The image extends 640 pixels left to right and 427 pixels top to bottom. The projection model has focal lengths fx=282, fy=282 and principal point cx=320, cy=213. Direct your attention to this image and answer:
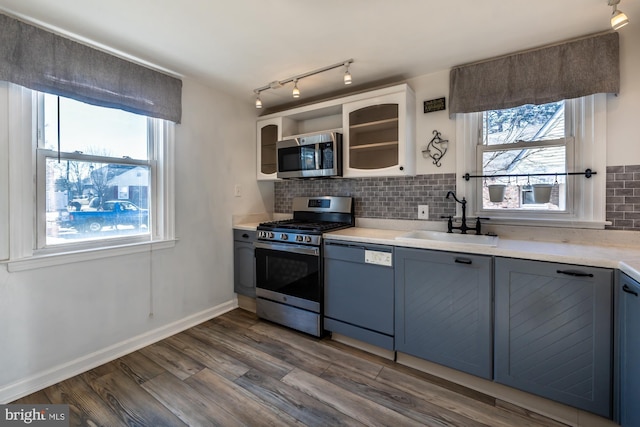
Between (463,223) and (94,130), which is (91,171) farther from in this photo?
(463,223)

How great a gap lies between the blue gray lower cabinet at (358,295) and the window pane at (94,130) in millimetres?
1773

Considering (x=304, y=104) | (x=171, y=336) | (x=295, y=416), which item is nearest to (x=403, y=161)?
(x=304, y=104)

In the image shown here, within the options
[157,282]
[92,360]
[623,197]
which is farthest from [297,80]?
[92,360]

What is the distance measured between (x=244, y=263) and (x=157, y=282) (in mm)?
817

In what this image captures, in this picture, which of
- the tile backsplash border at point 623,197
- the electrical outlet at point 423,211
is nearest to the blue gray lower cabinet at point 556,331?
the tile backsplash border at point 623,197

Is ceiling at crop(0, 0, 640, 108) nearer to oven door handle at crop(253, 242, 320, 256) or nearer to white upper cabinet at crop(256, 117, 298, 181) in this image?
white upper cabinet at crop(256, 117, 298, 181)

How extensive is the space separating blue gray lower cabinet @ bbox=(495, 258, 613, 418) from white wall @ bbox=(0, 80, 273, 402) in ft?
8.02

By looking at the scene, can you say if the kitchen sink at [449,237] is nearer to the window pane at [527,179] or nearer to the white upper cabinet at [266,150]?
the window pane at [527,179]

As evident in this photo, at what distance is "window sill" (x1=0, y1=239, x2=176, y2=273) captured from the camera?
1.71m

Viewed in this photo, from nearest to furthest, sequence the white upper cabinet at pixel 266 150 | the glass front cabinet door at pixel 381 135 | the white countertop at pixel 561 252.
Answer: the white countertop at pixel 561 252 < the glass front cabinet door at pixel 381 135 < the white upper cabinet at pixel 266 150

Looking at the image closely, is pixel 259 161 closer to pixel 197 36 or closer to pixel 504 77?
pixel 197 36

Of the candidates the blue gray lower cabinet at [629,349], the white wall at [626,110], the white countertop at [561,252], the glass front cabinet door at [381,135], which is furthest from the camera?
the glass front cabinet door at [381,135]
